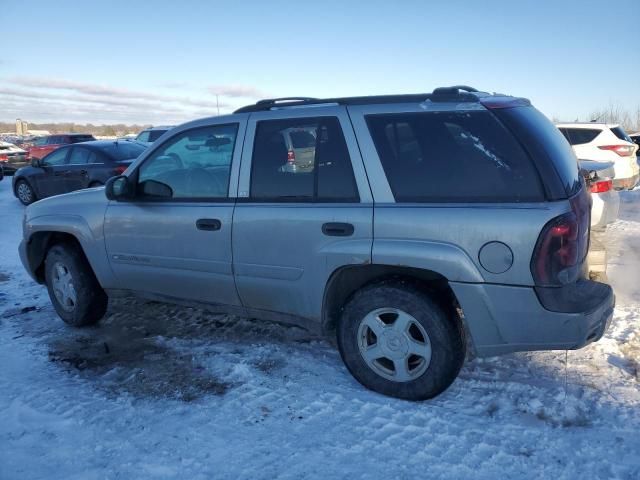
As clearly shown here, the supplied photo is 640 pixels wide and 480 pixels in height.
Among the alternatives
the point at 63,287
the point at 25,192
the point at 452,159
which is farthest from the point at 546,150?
the point at 25,192

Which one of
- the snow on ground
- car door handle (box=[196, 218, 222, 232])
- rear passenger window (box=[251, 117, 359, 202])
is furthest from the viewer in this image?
car door handle (box=[196, 218, 222, 232])

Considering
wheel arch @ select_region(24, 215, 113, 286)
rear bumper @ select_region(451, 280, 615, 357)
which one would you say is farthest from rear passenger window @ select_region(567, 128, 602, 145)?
wheel arch @ select_region(24, 215, 113, 286)

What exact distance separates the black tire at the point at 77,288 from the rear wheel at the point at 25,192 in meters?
9.03

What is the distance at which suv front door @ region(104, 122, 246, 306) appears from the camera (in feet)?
11.8

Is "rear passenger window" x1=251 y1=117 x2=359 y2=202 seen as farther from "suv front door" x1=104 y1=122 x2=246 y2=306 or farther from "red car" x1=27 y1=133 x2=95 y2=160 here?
"red car" x1=27 y1=133 x2=95 y2=160

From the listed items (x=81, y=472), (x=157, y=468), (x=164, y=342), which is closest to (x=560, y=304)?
(x=157, y=468)

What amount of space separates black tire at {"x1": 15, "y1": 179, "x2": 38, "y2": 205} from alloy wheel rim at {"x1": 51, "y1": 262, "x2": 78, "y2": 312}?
9.00m

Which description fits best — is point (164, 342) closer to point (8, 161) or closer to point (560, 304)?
point (560, 304)

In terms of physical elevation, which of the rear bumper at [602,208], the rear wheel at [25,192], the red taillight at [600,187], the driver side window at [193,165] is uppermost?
the driver side window at [193,165]

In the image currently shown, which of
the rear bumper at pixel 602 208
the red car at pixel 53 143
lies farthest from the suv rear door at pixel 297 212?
the red car at pixel 53 143

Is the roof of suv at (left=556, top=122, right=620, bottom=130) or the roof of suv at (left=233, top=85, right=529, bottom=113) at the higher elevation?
the roof of suv at (left=556, top=122, right=620, bottom=130)

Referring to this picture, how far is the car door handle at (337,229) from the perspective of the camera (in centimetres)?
307

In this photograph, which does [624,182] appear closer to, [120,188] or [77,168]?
[120,188]

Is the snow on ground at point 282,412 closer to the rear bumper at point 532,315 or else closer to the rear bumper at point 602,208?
the rear bumper at point 532,315
